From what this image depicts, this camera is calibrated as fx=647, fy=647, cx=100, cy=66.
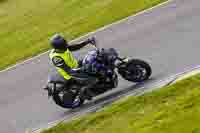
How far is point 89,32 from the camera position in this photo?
22219mm

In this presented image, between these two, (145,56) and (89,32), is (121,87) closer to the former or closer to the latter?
(145,56)

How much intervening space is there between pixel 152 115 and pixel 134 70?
2.41m

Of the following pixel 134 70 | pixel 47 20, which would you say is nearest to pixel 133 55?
pixel 134 70

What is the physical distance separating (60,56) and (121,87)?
1.62 m

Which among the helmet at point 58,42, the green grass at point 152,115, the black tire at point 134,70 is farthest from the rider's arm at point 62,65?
the green grass at point 152,115

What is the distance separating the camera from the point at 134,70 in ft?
46.0

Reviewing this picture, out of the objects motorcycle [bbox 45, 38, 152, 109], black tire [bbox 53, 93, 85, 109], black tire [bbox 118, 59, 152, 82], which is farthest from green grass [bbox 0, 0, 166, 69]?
black tire [bbox 118, 59, 152, 82]

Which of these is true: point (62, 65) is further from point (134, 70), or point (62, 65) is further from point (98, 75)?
point (134, 70)

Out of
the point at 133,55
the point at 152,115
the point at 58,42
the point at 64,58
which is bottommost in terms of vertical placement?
the point at 152,115

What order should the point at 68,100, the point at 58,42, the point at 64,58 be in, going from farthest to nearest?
the point at 68,100
the point at 64,58
the point at 58,42

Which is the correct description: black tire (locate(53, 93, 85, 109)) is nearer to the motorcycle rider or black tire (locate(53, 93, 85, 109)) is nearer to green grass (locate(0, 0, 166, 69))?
the motorcycle rider

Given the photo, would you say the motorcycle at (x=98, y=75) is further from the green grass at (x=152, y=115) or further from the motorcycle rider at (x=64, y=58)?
the green grass at (x=152, y=115)

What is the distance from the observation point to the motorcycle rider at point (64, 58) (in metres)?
13.7

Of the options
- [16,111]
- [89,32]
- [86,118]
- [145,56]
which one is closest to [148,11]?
[89,32]
